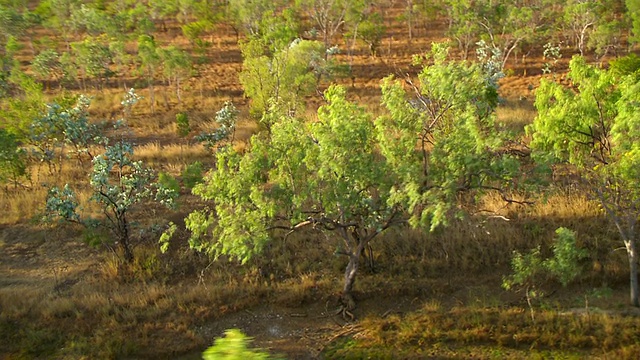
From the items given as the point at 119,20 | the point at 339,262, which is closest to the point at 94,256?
the point at 339,262

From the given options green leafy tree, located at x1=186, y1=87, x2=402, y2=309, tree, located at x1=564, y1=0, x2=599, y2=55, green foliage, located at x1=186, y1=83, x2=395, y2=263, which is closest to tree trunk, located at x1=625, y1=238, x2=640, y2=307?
green leafy tree, located at x1=186, y1=87, x2=402, y2=309

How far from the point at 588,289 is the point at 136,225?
479 inches

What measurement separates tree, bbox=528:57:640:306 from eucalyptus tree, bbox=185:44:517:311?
176cm

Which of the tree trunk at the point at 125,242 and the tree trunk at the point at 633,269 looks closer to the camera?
the tree trunk at the point at 633,269

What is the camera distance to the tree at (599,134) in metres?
10.6

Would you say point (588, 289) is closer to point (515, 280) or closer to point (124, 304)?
point (515, 280)

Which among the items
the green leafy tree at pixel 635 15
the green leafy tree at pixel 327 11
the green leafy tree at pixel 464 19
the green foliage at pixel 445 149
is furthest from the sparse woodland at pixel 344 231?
the green leafy tree at pixel 635 15

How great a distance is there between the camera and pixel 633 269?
12.0m

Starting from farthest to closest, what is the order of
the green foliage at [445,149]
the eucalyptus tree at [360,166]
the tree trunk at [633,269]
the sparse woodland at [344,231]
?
1. the tree trunk at [633,269]
2. the sparse woodland at [344,231]
3. the eucalyptus tree at [360,166]
4. the green foliage at [445,149]

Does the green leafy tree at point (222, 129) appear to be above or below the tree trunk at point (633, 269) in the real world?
above

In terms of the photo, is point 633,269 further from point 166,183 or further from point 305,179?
point 166,183

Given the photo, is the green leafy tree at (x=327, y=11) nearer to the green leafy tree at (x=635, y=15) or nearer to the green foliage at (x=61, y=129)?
the green leafy tree at (x=635, y=15)

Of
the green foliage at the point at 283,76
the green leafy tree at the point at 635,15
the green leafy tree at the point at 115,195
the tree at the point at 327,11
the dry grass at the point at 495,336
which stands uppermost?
the tree at the point at 327,11

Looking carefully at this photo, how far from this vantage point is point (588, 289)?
13227 millimetres
